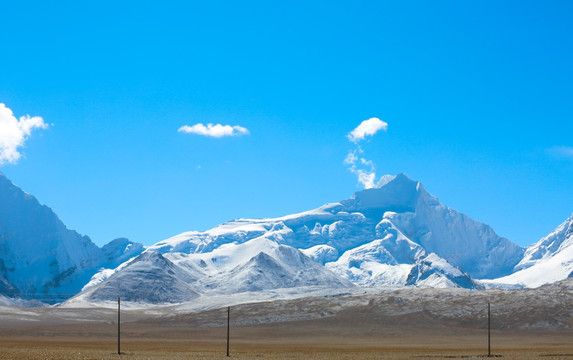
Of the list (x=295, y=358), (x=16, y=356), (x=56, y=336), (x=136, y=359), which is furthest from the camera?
(x=56, y=336)

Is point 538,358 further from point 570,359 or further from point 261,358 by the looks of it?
point 261,358

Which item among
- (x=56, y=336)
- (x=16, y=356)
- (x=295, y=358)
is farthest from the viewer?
(x=56, y=336)

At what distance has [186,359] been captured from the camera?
99.4m

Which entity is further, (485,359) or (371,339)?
(371,339)

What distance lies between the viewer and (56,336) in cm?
19450

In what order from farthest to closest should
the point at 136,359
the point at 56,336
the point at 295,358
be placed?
1. the point at 56,336
2. the point at 295,358
3. the point at 136,359

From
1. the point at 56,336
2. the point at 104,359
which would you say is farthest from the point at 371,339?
the point at 104,359

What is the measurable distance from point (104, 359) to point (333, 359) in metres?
31.5

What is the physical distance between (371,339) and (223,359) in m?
99.9

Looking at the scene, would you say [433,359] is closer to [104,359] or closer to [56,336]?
[104,359]

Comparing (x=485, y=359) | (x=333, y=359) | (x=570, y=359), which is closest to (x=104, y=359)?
(x=333, y=359)

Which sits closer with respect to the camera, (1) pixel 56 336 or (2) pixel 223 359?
(2) pixel 223 359

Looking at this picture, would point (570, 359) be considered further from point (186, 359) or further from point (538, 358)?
point (186, 359)

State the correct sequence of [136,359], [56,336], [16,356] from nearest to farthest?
[16,356], [136,359], [56,336]
